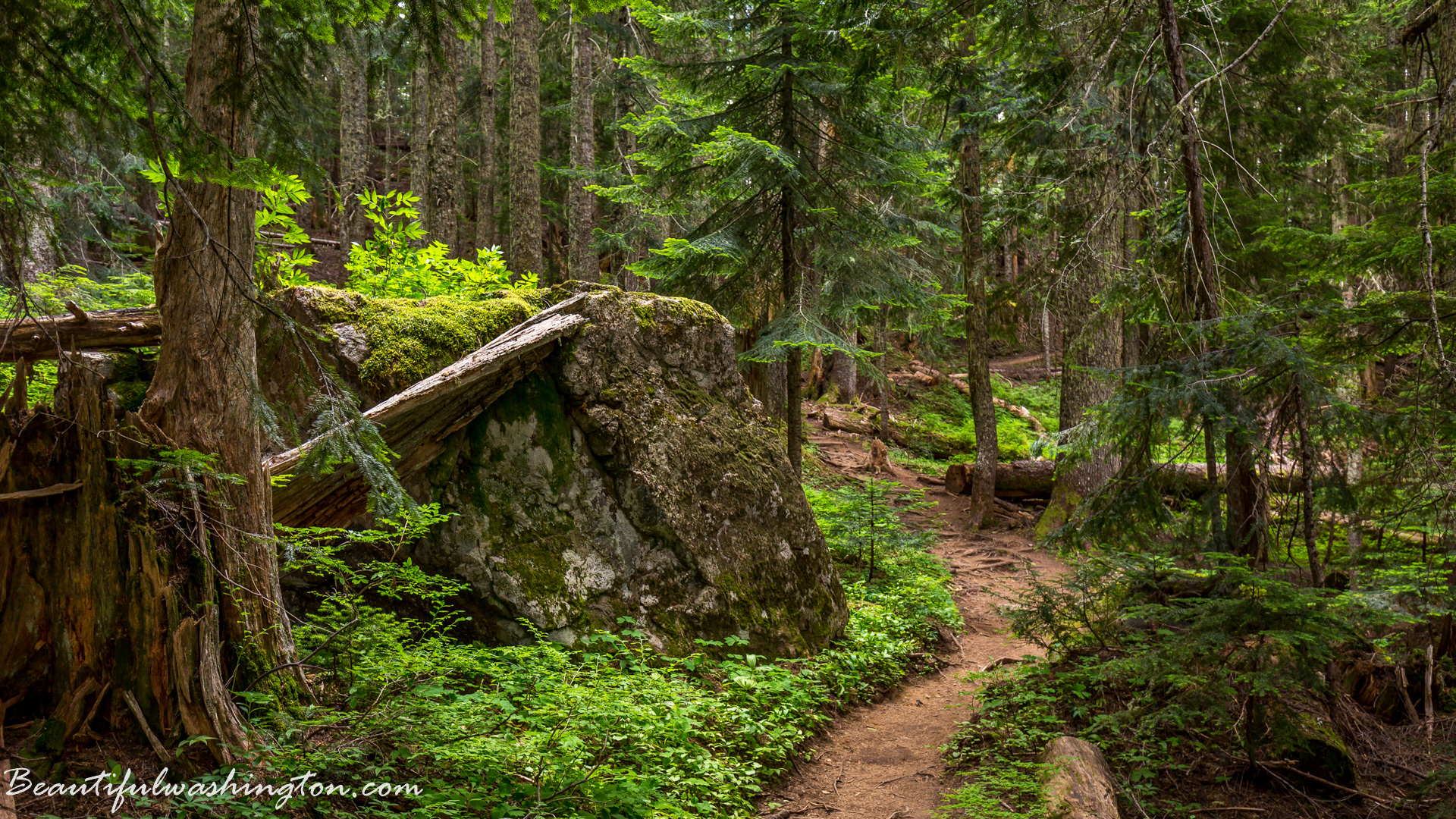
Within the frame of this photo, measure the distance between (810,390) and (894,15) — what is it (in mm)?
14727

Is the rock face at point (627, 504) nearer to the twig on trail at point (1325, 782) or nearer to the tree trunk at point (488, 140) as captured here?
the twig on trail at point (1325, 782)

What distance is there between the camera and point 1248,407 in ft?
16.3

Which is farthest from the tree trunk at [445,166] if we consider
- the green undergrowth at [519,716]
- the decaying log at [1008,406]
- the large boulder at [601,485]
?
the decaying log at [1008,406]

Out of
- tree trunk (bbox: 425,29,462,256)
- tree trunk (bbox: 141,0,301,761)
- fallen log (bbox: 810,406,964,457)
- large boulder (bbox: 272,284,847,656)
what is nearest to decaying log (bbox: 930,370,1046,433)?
fallen log (bbox: 810,406,964,457)

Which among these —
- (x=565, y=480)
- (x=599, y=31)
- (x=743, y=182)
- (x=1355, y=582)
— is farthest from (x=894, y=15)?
(x=599, y=31)

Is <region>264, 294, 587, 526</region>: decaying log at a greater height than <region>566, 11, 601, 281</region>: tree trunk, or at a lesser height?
lesser

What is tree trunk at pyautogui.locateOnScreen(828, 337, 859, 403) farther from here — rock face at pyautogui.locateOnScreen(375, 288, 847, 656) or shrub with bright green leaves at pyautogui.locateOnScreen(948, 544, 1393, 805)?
shrub with bright green leaves at pyautogui.locateOnScreen(948, 544, 1393, 805)

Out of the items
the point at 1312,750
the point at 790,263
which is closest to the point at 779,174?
the point at 790,263

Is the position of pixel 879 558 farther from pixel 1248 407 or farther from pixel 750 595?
pixel 1248 407

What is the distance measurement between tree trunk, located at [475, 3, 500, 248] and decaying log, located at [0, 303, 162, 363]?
1120 centimetres

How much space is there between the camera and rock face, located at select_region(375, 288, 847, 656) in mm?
5699

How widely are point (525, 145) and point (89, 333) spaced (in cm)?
920

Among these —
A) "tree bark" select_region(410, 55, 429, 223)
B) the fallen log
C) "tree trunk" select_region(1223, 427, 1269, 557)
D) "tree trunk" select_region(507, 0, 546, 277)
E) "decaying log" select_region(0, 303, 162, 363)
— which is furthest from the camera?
the fallen log

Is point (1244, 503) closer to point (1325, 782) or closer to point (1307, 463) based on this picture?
point (1307, 463)
